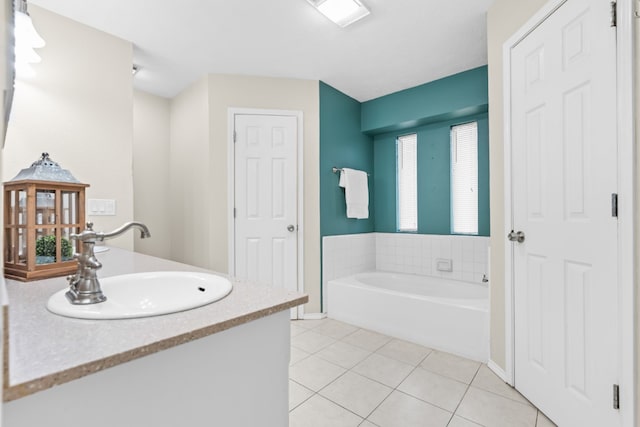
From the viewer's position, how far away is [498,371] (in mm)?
1872

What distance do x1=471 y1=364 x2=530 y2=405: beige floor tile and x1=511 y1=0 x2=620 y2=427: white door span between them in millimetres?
72

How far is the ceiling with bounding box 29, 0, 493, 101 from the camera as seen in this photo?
6.43 feet

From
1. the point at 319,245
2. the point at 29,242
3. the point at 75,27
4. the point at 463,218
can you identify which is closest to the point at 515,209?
the point at 463,218

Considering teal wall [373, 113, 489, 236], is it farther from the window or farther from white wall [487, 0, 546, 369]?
white wall [487, 0, 546, 369]

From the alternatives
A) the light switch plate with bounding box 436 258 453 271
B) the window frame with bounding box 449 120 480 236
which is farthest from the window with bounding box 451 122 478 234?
Result: the light switch plate with bounding box 436 258 453 271

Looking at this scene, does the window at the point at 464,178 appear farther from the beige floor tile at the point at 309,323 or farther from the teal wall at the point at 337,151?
the beige floor tile at the point at 309,323

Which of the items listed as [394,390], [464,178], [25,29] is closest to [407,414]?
[394,390]

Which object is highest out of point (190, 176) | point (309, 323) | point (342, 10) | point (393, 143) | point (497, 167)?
point (342, 10)

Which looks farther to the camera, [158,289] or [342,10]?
[342,10]

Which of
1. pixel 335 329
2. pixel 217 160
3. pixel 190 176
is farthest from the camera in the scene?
pixel 190 176

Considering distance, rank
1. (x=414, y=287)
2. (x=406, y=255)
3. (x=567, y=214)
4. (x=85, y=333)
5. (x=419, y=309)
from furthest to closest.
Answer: (x=406, y=255) < (x=414, y=287) < (x=419, y=309) < (x=567, y=214) < (x=85, y=333)

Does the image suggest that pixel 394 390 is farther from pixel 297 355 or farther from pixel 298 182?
pixel 298 182

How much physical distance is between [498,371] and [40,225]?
236cm

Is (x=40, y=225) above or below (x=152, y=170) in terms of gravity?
below
